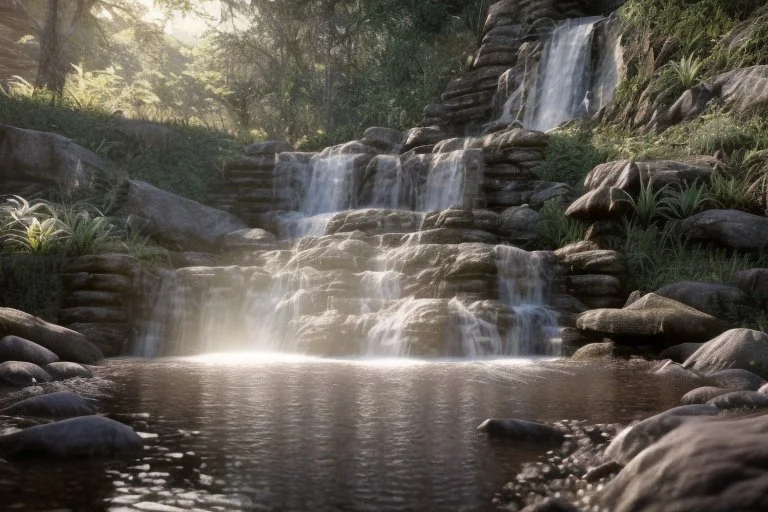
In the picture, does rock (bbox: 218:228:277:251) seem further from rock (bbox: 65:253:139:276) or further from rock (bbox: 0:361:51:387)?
rock (bbox: 0:361:51:387)

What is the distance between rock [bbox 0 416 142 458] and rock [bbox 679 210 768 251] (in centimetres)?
1001

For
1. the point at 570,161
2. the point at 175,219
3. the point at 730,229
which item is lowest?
the point at 730,229

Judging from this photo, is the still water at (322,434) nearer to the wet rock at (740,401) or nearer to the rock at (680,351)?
the wet rock at (740,401)

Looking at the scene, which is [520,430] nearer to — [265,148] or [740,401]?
[740,401]

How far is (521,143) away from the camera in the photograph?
55.9 ft

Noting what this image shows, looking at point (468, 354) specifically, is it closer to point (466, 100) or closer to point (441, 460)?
point (441, 460)

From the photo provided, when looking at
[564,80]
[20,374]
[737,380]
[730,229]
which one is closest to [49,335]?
[20,374]

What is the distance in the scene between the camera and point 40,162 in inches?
656

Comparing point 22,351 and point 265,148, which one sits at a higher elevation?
point 265,148

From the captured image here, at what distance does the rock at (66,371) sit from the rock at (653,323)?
666 centimetres

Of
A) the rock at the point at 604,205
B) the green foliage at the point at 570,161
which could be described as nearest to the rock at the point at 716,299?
the rock at the point at 604,205

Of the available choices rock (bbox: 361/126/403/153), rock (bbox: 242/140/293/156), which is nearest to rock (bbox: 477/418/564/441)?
rock (bbox: 242/140/293/156)

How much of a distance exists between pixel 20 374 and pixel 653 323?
7510 millimetres

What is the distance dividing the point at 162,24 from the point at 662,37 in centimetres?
1795
